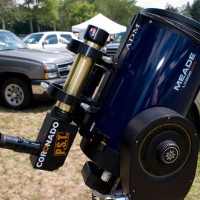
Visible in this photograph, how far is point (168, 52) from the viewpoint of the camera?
1850mm

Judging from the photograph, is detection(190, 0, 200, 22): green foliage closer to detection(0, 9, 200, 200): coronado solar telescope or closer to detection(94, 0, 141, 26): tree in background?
detection(94, 0, 141, 26): tree in background

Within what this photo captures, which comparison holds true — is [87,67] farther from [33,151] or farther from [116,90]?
[33,151]

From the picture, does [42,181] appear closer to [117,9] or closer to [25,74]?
[25,74]

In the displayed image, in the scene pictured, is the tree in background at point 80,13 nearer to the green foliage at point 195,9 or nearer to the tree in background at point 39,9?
the tree in background at point 39,9

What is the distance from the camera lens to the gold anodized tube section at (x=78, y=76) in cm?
189

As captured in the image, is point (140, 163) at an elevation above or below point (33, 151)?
above

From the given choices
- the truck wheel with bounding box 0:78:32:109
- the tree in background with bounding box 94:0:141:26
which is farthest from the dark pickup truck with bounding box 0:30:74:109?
the tree in background with bounding box 94:0:141:26

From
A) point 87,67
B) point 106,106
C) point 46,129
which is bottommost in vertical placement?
point 46,129

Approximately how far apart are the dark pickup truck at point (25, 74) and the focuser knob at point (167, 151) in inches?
171

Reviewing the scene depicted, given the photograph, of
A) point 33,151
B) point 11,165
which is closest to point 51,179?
point 11,165

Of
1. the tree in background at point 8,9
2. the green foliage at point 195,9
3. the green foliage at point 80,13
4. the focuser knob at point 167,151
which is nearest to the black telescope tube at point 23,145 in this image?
the focuser knob at point 167,151

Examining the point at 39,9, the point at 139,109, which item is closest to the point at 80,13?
the point at 39,9

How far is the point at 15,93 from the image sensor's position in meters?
6.32

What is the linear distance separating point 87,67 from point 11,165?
7.97 ft
